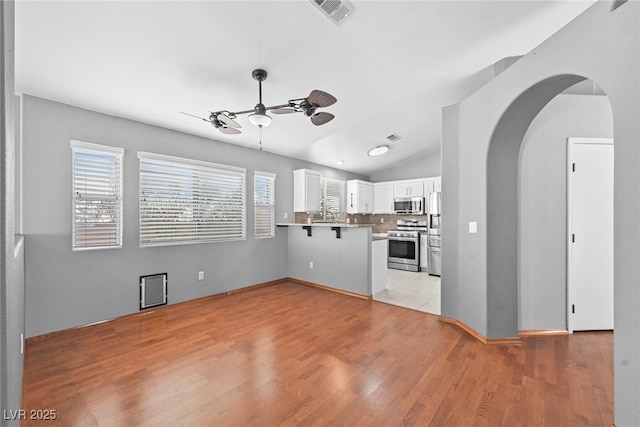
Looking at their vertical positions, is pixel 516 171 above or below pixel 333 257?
above

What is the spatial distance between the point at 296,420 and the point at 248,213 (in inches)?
140

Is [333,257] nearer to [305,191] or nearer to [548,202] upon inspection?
[305,191]

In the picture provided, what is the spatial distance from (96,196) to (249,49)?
2.50 metres

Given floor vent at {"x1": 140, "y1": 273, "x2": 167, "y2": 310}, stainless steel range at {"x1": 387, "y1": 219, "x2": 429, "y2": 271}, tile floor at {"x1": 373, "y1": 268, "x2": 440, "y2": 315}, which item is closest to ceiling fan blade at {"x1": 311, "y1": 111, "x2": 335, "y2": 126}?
tile floor at {"x1": 373, "y1": 268, "x2": 440, "y2": 315}

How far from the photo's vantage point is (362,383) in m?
2.14

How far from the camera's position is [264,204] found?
515cm

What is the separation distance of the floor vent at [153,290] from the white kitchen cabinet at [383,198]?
5.33 metres

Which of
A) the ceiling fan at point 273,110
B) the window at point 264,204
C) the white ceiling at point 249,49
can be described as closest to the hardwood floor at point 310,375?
the window at point 264,204

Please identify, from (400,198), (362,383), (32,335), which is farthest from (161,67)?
(400,198)

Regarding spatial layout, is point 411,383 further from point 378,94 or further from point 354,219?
point 354,219

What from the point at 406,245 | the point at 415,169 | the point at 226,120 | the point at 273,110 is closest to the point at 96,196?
the point at 226,120

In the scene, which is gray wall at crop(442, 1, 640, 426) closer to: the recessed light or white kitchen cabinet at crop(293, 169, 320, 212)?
the recessed light

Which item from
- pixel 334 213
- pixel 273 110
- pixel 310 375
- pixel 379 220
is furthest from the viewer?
pixel 379 220

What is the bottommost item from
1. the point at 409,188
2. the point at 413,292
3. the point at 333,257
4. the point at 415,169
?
the point at 413,292
